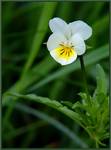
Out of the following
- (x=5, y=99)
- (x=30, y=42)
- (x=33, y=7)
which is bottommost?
(x=5, y=99)

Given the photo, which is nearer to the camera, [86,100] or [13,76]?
[86,100]

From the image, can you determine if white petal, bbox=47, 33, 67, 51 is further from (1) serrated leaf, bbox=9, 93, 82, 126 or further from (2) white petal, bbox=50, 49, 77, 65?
(1) serrated leaf, bbox=9, 93, 82, 126

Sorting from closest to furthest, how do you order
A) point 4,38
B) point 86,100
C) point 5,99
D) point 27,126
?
point 86,100 < point 5,99 < point 27,126 < point 4,38

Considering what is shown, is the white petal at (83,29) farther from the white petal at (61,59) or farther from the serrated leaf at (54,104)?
the serrated leaf at (54,104)

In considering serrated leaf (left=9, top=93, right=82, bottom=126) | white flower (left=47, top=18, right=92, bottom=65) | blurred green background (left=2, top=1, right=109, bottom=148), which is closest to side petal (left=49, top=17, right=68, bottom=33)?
white flower (left=47, top=18, right=92, bottom=65)

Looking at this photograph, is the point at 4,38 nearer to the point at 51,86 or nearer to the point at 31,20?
the point at 31,20

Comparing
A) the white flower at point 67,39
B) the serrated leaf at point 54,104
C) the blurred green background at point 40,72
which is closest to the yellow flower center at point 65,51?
the white flower at point 67,39

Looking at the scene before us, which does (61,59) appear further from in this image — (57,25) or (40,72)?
(40,72)

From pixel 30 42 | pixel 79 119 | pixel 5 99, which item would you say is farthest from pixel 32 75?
pixel 79 119
